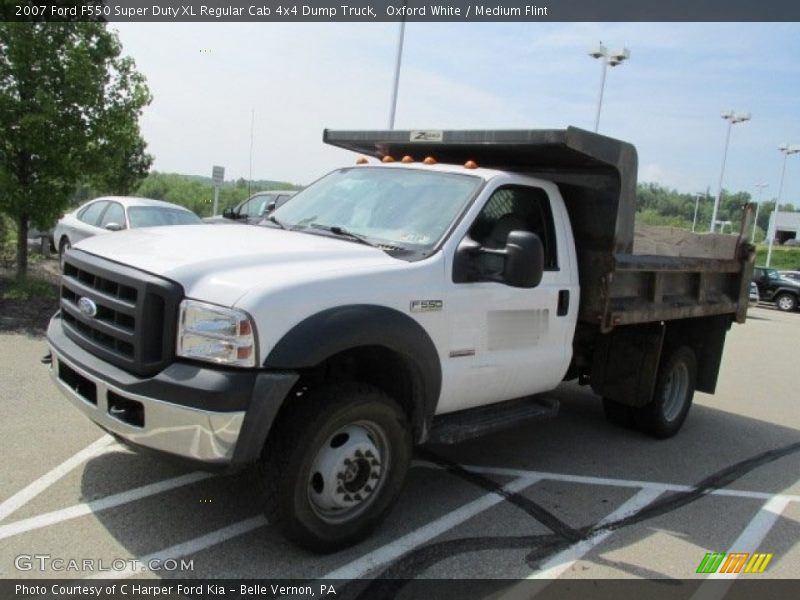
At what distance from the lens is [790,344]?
48.9 feet

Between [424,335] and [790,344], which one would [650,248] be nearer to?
[424,335]

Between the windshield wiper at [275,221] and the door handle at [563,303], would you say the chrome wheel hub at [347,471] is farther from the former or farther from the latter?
the door handle at [563,303]

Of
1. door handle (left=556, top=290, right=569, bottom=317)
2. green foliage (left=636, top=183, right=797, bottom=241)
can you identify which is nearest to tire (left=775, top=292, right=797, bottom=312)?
green foliage (left=636, top=183, right=797, bottom=241)

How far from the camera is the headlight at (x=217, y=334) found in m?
3.10

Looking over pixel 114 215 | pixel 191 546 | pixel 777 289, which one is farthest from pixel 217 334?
pixel 777 289

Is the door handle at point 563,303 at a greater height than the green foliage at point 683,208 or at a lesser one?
lesser

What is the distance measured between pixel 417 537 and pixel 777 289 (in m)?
28.5

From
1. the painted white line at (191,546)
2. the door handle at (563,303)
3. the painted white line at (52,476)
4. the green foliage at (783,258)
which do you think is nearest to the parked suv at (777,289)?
the door handle at (563,303)

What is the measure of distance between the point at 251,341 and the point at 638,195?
356 centimetres

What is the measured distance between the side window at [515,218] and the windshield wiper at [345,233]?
26.0 inches

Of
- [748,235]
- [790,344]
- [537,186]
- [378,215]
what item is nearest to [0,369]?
[378,215]

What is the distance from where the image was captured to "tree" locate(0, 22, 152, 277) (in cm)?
905

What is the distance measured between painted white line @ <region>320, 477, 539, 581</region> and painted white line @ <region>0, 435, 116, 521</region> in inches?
71.1

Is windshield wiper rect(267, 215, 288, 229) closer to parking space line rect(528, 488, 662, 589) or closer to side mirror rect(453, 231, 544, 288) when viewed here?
side mirror rect(453, 231, 544, 288)
